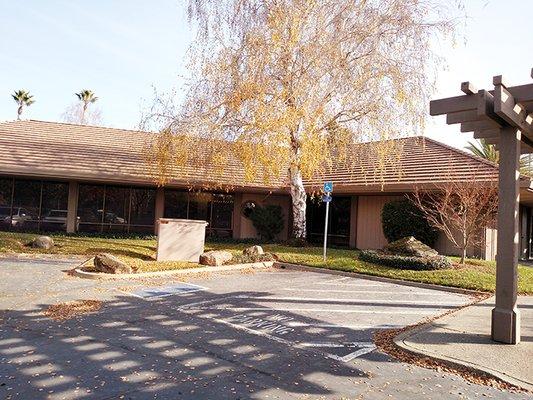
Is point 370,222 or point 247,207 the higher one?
point 247,207

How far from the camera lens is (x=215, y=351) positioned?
5.63 m

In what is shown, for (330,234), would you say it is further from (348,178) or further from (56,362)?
(56,362)

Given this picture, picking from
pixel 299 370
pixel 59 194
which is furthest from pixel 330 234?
pixel 299 370

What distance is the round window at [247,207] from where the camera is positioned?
2380cm

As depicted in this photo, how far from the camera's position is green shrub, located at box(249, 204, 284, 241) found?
73.1ft

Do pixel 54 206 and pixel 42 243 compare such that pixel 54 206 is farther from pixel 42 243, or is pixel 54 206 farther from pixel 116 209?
pixel 42 243

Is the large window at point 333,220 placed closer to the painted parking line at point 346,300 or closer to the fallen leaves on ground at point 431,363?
the painted parking line at point 346,300

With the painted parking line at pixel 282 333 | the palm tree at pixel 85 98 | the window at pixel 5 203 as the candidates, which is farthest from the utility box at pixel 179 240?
the palm tree at pixel 85 98

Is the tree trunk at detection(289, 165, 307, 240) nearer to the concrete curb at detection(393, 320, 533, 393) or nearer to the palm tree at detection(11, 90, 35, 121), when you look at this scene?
the concrete curb at detection(393, 320, 533, 393)

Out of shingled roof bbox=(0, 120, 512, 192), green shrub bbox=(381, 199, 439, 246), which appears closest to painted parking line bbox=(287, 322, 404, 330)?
shingled roof bbox=(0, 120, 512, 192)

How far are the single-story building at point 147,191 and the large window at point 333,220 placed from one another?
1.9 inches

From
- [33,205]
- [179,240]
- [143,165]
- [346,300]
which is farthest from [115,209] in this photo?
[346,300]

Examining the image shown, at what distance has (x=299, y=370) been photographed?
5.09m

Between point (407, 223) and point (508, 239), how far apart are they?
1177cm
